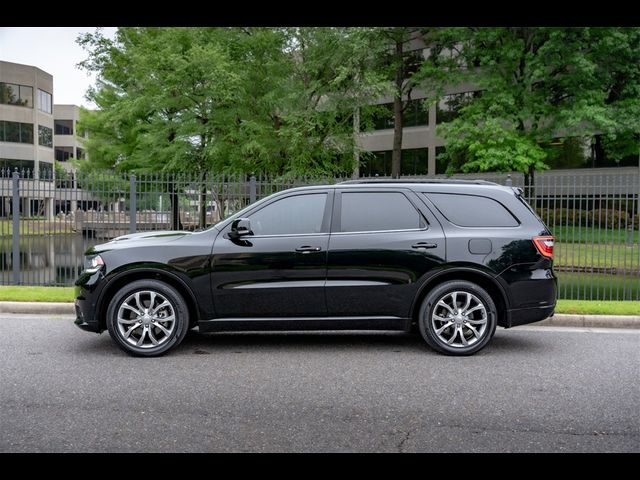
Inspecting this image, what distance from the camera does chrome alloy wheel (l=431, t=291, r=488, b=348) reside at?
691 cm

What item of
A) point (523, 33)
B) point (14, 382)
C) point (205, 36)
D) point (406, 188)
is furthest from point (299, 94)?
point (14, 382)

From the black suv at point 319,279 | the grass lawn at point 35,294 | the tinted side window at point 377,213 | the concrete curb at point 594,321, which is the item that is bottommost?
the concrete curb at point 594,321

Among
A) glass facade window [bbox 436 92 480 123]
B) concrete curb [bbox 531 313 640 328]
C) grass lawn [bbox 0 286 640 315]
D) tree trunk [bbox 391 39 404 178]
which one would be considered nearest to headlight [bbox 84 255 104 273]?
grass lawn [bbox 0 286 640 315]

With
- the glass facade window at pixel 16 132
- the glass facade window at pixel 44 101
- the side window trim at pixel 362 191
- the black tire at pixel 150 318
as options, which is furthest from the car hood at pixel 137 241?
the glass facade window at pixel 44 101

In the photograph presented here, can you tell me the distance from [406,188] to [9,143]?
65.6 m

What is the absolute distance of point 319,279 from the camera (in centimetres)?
691

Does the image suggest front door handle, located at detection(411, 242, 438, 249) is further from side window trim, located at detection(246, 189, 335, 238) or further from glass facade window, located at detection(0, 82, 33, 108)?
glass facade window, located at detection(0, 82, 33, 108)

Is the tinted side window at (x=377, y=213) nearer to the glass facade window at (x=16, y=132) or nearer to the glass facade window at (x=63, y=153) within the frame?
the glass facade window at (x=16, y=132)

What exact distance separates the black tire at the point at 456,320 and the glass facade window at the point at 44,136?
68549 mm

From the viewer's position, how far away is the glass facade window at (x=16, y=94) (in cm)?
6481

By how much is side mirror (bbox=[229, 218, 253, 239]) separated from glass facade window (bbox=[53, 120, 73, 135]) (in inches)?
3677

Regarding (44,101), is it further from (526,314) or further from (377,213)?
(526,314)

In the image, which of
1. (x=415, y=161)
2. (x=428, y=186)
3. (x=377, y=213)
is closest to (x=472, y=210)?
(x=428, y=186)

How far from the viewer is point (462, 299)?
701 cm
